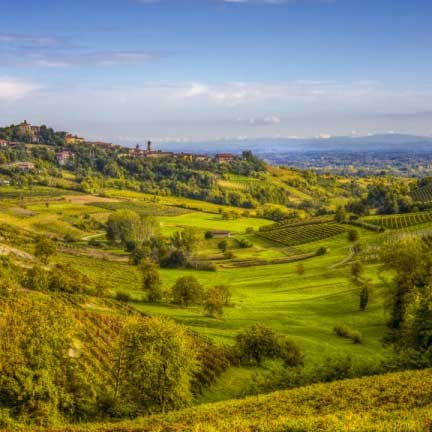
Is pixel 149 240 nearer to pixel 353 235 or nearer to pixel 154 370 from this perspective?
pixel 353 235

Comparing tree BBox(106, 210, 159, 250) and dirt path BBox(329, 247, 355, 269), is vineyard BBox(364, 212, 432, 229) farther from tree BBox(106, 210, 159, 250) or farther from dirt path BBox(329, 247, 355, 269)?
tree BBox(106, 210, 159, 250)

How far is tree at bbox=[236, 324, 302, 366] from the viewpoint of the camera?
55062 millimetres

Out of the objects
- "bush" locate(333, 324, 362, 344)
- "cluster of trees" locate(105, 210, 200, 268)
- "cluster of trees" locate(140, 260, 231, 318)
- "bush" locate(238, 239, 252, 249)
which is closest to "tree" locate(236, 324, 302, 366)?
"bush" locate(333, 324, 362, 344)

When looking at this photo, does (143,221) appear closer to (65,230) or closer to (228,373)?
(65,230)

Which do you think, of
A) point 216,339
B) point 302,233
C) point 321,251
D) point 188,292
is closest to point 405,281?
point 216,339

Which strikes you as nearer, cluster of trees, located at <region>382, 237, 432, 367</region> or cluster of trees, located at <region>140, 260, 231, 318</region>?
cluster of trees, located at <region>382, 237, 432, 367</region>

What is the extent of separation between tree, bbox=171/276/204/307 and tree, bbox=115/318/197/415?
4102 cm

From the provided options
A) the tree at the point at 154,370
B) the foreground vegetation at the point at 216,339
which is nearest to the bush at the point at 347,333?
the foreground vegetation at the point at 216,339

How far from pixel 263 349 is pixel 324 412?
2788cm

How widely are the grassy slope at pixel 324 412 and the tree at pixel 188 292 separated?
46756mm

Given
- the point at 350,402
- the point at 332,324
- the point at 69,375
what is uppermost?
the point at 350,402

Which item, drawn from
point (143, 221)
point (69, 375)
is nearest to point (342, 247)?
point (143, 221)

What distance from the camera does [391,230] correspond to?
478 ft

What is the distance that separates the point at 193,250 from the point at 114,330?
84946 mm
